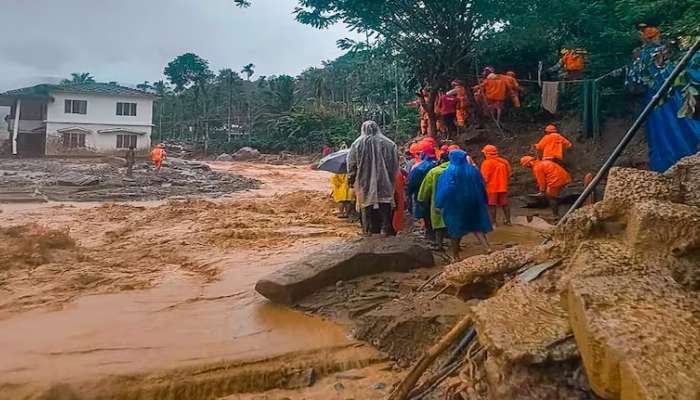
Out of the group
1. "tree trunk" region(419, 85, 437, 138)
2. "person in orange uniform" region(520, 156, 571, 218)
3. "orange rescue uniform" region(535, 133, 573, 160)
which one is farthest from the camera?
"tree trunk" region(419, 85, 437, 138)

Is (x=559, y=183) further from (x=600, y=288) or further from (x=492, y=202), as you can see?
(x=600, y=288)

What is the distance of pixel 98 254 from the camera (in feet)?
26.5

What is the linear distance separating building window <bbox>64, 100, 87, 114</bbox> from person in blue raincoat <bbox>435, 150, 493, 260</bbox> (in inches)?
1379

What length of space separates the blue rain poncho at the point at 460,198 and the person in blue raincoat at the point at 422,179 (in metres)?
0.98

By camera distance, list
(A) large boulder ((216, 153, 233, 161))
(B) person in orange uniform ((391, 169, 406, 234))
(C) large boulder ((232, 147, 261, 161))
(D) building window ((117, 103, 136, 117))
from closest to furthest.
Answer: (B) person in orange uniform ((391, 169, 406, 234)) → (D) building window ((117, 103, 136, 117)) → (C) large boulder ((232, 147, 261, 161)) → (A) large boulder ((216, 153, 233, 161))

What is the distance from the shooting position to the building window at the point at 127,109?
122 ft

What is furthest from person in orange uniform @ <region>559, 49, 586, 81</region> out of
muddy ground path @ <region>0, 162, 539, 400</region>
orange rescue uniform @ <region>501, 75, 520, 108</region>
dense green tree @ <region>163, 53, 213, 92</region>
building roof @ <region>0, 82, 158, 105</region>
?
dense green tree @ <region>163, 53, 213, 92</region>

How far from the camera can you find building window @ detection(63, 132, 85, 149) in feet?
118

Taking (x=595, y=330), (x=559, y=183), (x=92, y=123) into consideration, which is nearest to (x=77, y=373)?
(x=595, y=330)

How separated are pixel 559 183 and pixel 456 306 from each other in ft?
18.2

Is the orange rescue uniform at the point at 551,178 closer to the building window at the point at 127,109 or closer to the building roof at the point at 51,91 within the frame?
the building roof at the point at 51,91

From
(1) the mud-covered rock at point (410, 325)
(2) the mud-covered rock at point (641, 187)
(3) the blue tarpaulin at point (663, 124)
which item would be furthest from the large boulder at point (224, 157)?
(2) the mud-covered rock at point (641, 187)

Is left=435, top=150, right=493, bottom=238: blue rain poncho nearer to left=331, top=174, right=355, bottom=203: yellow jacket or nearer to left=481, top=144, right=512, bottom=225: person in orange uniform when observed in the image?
left=481, top=144, right=512, bottom=225: person in orange uniform

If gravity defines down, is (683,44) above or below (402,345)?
above
